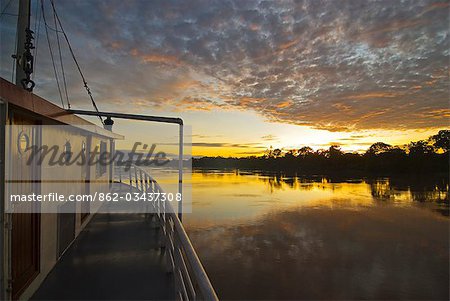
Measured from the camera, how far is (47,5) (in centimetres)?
617

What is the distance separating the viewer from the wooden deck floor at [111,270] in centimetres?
327

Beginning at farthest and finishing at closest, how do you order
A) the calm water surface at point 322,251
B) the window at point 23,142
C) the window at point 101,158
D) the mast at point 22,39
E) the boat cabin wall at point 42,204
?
the calm water surface at point 322,251, the window at point 101,158, the mast at point 22,39, the window at point 23,142, the boat cabin wall at point 42,204

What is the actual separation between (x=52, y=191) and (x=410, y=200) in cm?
2801

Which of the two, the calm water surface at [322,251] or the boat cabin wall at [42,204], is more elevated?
the boat cabin wall at [42,204]

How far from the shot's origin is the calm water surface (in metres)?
8.43

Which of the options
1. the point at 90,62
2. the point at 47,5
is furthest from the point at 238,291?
the point at 90,62

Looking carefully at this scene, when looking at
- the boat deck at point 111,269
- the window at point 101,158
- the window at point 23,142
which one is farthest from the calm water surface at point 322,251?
the window at point 23,142

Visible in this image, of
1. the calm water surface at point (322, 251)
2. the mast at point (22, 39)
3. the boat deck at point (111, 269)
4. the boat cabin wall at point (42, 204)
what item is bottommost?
the calm water surface at point (322, 251)

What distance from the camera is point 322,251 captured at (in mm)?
11523

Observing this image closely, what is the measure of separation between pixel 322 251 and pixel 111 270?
31.2ft

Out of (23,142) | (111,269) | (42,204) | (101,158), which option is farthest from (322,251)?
(23,142)

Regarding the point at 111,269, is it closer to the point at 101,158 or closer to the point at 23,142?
the point at 23,142

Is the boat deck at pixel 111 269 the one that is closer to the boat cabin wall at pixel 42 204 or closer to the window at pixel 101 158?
the boat cabin wall at pixel 42 204

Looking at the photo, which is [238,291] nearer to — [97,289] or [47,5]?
[97,289]
